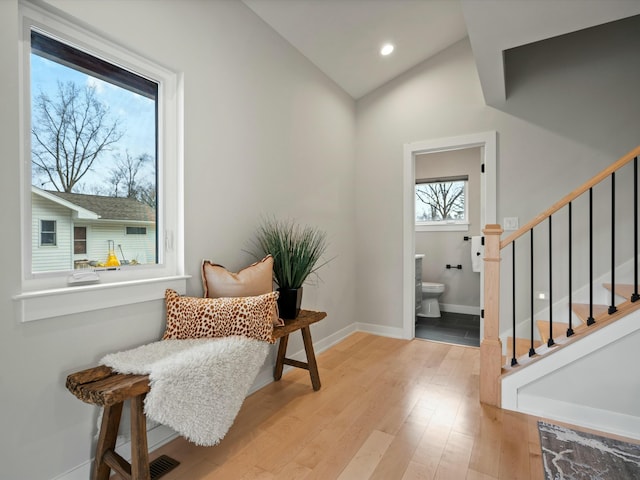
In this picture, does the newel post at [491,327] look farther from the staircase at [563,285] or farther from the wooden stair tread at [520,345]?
the wooden stair tread at [520,345]

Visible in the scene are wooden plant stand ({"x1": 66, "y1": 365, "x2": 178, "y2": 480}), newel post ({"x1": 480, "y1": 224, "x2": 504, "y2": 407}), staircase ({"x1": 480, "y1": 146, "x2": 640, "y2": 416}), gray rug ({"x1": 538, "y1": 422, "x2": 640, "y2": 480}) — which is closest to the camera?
wooden plant stand ({"x1": 66, "y1": 365, "x2": 178, "y2": 480})

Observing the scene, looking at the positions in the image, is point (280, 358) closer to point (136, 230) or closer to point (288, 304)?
point (288, 304)

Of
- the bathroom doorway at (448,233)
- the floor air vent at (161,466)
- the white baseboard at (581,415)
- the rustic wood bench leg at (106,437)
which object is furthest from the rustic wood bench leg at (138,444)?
the bathroom doorway at (448,233)

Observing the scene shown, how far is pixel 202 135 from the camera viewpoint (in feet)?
6.73

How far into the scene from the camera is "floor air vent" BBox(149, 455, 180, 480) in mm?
1581

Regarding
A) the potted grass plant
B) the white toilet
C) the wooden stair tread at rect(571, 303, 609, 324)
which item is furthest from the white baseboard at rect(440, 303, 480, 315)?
the potted grass plant

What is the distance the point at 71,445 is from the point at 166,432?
0.46 m

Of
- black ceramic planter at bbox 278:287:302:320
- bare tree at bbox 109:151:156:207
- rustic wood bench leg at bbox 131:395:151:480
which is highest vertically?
bare tree at bbox 109:151:156:207

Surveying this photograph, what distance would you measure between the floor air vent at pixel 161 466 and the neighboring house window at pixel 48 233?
1.11 m

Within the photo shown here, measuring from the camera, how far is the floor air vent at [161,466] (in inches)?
62.3

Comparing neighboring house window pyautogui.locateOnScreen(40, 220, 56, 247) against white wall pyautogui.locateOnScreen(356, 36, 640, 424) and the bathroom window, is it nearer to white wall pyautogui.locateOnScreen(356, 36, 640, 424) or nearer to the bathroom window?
white wall pyautogui.locateOnScreen(356, 36, 640, 424)

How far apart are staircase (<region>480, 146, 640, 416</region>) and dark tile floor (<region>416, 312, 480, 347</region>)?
0.58 metres

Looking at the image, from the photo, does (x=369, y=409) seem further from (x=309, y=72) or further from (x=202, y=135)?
(x=309, y=72)

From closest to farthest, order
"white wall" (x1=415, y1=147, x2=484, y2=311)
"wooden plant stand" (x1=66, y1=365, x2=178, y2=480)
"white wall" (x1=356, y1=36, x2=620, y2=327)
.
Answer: "wooden plant stand" (x1=66, y1=365, x2=178, y2=480) < "white wall" (x1=356, y1=36, x2=620, y2=327) < "white wall" (x1=415, y1=147, x2=484, y2=311)
